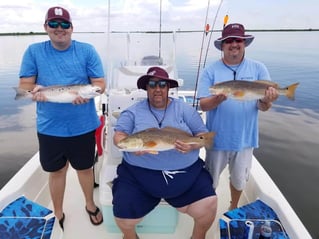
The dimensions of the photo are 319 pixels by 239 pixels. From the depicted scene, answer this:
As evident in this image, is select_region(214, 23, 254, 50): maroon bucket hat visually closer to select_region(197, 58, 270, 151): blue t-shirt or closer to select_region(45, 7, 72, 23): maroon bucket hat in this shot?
select_region(197, 58, 270, 151): blue t-shirt

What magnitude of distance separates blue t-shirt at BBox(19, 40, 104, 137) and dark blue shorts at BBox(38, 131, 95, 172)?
0.06 metres

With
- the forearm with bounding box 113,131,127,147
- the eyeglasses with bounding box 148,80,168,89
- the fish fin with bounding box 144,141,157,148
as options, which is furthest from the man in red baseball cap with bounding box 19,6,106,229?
the fish fin with bounding box 144,141,157,148

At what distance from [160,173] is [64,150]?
2.98 feet

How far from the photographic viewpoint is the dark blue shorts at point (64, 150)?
2.52m

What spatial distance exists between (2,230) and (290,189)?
4947 mm

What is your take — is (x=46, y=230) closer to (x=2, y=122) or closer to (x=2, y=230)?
(x=2, y=230)

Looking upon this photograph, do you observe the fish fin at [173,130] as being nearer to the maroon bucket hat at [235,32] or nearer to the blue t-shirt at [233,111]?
the blue t-shirt at [233,111]

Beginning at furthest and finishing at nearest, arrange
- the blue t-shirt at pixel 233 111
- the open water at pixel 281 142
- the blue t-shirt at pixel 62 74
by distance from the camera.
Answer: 1. the open water at pixel 281 142
2. the blue t-shirt at pixel 233 111
3. the blue t-shirt at pixel 62 74

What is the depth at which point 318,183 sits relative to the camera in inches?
216

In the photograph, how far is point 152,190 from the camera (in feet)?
7.75

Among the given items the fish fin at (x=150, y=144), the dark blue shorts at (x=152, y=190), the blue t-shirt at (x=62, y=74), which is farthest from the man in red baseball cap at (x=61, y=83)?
the fish fin at (x=150, y=144)

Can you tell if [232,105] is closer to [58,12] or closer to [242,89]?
[242,89]

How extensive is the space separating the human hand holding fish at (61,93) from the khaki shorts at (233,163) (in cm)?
127

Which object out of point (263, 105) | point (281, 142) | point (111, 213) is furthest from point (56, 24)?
point (281, 142)
